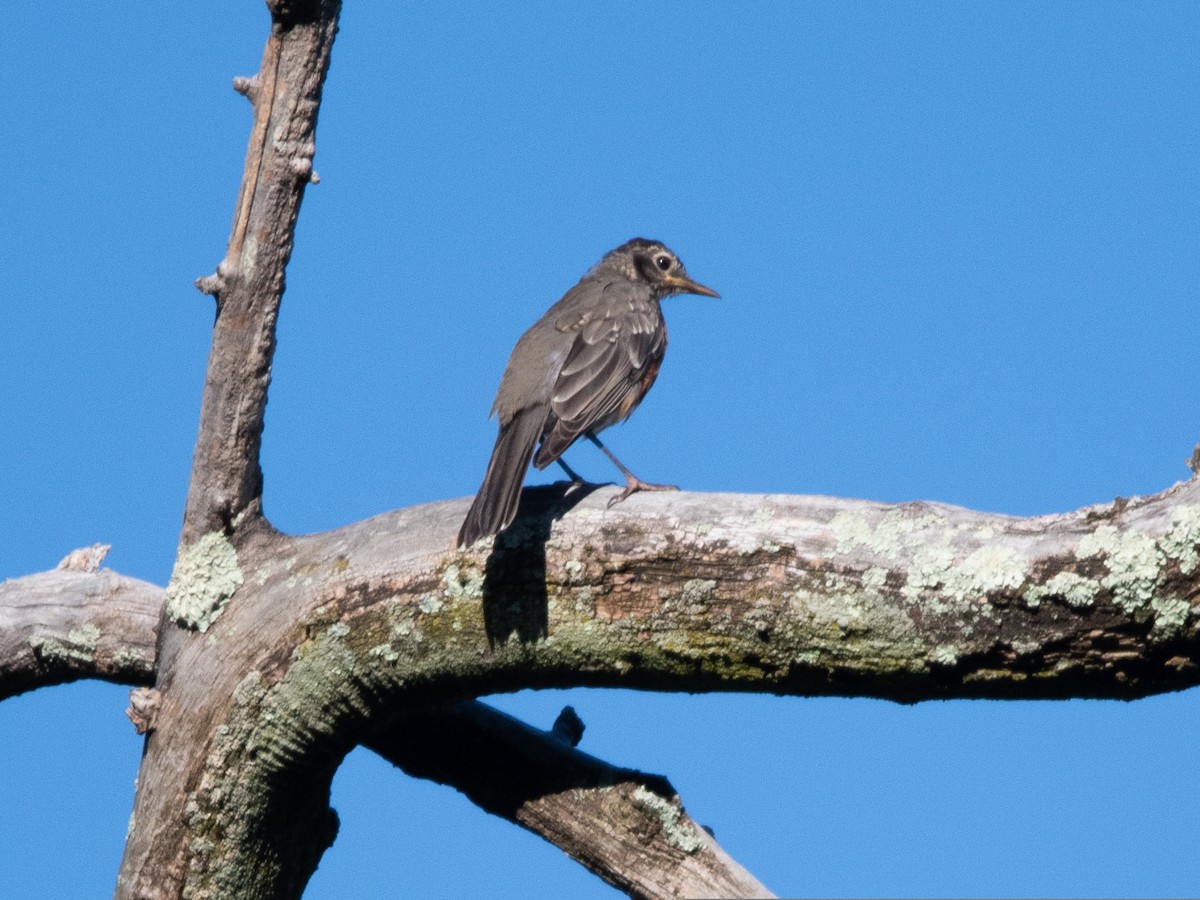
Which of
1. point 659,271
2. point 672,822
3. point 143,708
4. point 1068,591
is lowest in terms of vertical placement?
point 672,822

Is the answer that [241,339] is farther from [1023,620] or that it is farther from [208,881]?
[1023,620]

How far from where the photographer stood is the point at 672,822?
14.3ft

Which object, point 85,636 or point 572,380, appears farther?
point 572,380

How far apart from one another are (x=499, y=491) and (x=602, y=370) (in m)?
1.75

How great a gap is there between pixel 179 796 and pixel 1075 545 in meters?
3.00

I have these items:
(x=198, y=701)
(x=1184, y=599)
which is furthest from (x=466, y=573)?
(x=1184, y=599)

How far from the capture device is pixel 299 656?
4.39 metres

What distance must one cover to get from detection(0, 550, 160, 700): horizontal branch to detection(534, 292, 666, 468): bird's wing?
5.29 ft

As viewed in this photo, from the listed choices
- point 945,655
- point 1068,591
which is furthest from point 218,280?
point 1068,591

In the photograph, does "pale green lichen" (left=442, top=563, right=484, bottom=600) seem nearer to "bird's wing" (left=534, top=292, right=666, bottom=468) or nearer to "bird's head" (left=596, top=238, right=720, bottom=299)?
"bird's wing" (left=534, top=292, right=666, bottom=468)

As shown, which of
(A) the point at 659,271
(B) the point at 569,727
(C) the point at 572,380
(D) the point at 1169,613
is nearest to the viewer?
(D) the point at 1169,613

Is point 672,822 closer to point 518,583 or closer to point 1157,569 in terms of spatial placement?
point 518,583

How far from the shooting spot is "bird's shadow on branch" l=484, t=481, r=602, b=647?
4.17 meters

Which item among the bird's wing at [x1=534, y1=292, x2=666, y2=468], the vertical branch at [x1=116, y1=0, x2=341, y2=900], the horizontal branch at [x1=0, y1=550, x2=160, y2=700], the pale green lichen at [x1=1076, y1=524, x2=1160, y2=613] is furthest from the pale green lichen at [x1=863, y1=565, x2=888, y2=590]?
the horizontal branch at [x1=0, y1=550, x2=160, y2=700]
